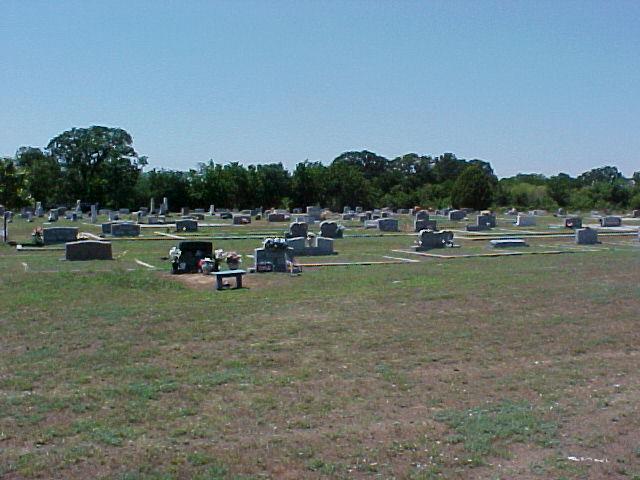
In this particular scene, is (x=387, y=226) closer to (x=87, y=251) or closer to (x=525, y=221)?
(x=525, y=221)

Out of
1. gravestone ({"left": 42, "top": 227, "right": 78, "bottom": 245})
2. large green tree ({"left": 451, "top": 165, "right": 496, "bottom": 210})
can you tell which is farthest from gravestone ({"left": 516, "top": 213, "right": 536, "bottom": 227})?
large green tree ({"left": 451, "top": 165, "right": 496, "bottom": 210})

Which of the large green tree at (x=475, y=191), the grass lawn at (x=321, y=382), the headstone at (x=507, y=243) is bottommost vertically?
the grass lawn at (x=321, y=382)

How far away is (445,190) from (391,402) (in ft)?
312

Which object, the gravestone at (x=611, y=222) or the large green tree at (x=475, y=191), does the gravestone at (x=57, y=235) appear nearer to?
the gravestone at (x=611, y=222)

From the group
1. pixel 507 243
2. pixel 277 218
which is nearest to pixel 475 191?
pixel 277 218

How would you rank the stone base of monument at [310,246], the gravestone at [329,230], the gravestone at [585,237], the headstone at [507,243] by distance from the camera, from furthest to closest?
the gravestone at [329,230]
the gravestone at [585,237]
the headstone at [507,243]
the stone base of monument at [310,246]

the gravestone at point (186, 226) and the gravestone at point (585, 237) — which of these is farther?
the gravestone at point (186, 226)

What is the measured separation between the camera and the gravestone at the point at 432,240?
31.1 metres

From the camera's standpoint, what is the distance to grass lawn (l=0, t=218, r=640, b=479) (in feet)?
19.7

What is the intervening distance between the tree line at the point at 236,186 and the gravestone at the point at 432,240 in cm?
5499

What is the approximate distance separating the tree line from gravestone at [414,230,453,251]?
55.0 metres

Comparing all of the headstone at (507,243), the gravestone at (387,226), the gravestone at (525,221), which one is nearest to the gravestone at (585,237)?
the headstone at (507,243)

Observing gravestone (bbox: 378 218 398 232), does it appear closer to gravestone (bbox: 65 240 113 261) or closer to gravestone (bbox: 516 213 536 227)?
gravestone (bbox: 516 213 536 227)

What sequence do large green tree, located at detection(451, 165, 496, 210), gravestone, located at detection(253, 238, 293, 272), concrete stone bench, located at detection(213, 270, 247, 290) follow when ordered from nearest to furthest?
concrete stone bench, located at detection(213, 270, 247, 290), gravestone, located at detection(253, 238, 293, 272), large green tree, located at detection(451, 165, 496, 210)
